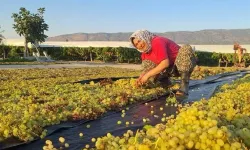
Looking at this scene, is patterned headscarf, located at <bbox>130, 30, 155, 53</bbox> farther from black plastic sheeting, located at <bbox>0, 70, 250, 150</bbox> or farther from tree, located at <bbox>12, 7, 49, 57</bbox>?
tree, located at <bbox>12, 7, 49, 57</bbox>

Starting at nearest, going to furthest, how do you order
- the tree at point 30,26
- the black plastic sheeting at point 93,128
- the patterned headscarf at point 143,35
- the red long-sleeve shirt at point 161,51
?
the black plastic sheeting at point 93,128 < the patterned headscarf at point 143,35 < the red long-sleeve shirt at point 161,51 < the tree at point 30,26

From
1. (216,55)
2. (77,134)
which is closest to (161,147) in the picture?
(77,134)

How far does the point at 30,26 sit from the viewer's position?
51.2 m

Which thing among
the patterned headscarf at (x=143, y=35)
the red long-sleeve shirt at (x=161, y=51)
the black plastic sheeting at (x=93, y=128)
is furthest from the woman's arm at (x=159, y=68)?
the black plastic sheeting at (x=93, y=128)

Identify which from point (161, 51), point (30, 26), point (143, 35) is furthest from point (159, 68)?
point (30, 26)

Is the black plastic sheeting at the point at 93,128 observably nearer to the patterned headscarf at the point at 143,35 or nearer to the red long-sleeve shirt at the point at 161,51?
the red long-sleeve shirt at the point at 161,51

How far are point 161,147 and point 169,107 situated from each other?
6.06m

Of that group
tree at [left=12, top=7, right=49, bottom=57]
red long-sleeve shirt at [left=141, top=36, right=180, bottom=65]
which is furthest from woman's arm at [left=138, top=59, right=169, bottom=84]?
tree at [left=12, top=7, right=49, bottom=57]

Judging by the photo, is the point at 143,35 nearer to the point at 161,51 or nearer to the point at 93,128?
the point at 161,51

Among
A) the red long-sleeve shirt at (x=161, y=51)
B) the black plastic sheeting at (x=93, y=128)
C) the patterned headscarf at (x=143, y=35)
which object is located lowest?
the black plastic sheeting at (x=93, y=128)

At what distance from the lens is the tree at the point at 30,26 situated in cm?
5141

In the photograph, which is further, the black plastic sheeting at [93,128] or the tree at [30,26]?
the tree at [30,26]

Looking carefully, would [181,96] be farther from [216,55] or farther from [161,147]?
[216,55]

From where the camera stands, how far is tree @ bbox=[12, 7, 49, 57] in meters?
51.4
